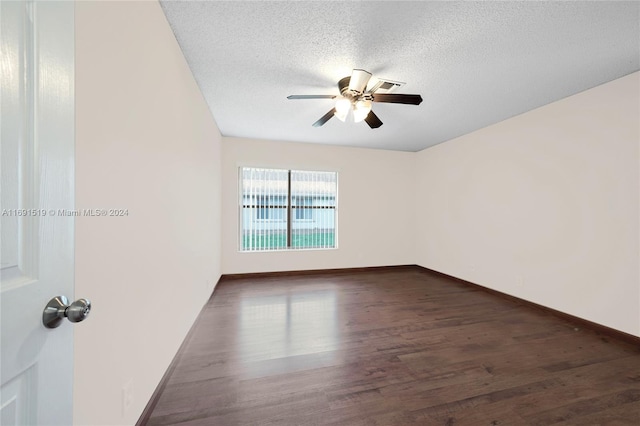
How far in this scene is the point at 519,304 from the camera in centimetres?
320

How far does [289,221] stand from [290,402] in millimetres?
3307

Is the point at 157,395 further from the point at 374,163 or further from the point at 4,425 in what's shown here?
the point at 374,163

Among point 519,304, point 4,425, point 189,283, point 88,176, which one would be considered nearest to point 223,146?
point 189,283

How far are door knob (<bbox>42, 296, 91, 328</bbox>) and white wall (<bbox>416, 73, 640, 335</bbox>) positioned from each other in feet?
12.9

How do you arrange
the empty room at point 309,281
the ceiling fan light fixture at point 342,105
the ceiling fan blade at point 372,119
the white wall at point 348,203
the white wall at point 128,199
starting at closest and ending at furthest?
the empty room at point 309,281 → the white wall at point 128,199 → the ceiling fan light fixture at point 342,105 → the ceiling fan blade at point 372,119 → the white wall at point 348,203

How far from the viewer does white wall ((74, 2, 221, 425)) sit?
37.3 inches

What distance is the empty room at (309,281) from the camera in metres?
0.62

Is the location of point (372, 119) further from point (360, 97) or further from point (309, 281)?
point (309, 281)

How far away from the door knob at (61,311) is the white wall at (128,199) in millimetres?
364

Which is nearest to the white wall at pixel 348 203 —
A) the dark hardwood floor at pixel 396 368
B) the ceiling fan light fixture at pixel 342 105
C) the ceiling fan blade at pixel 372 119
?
the dark hardwood floor at pixel 396 368

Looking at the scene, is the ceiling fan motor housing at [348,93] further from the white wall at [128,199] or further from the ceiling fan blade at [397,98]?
the white wall at [128,199]

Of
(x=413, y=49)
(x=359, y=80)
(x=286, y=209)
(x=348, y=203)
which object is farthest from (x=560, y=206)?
(x=286, y=209)

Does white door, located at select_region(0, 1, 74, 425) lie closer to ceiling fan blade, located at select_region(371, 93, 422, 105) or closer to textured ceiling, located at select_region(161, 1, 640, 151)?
textured ceiling, located at select_region(161, 1, 640, 151)

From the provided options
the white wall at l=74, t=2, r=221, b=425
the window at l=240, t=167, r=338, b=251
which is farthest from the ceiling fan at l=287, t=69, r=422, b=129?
the window at l=240, t=167, r=338, b=251
